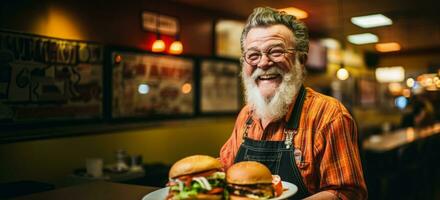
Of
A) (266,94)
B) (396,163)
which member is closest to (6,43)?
(266,94)

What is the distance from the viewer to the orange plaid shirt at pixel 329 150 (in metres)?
1.67

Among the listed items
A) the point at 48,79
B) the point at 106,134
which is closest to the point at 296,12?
the point at 106,134

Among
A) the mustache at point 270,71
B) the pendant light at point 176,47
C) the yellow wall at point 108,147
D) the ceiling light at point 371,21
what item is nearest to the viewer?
the mustache at point 270,71

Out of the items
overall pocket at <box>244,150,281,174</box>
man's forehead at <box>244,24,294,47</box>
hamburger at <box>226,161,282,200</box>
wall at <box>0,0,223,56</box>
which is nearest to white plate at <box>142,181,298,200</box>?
hamburger at <box>226,161,282,200</box>

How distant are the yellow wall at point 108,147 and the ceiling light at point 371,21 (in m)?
2.38

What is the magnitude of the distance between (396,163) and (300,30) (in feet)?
15.3

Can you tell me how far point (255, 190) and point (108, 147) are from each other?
3667 mm

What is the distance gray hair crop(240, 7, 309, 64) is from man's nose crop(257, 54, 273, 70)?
14 centimetres

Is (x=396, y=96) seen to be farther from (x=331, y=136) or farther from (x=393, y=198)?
(x=331, y=136)

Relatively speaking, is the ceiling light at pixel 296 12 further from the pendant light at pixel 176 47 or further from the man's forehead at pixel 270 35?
the man's forehead at pixel 270 35

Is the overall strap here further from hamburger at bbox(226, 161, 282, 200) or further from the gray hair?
hamburger at bbox(226, 161, 282, 200)

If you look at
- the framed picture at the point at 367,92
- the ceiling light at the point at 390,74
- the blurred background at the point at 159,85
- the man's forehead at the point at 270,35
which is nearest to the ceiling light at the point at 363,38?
the blurred background at the point at 159,85

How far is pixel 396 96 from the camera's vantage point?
5180 millimetres

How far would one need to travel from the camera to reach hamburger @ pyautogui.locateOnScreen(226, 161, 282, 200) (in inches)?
58.2
